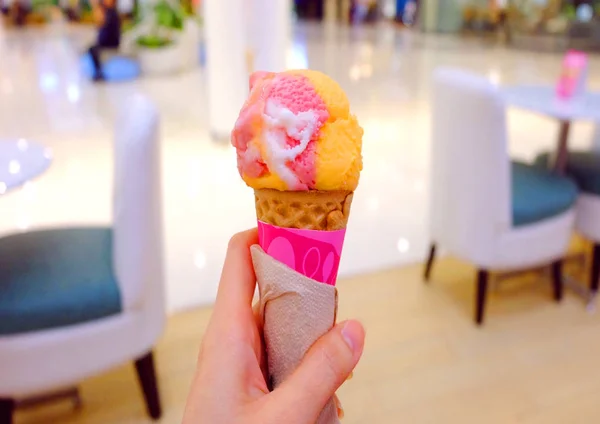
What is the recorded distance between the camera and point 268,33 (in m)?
4.98

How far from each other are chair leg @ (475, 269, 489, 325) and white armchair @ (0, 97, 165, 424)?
1.39m

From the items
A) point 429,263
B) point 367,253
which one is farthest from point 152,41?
point 429,263

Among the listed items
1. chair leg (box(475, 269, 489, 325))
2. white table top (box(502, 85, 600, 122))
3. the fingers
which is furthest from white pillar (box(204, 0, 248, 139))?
the fingers

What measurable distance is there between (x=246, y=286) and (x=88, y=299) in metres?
1.11

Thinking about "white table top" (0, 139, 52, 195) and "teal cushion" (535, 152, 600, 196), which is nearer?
"white table top" (0, 139, 52, 195)

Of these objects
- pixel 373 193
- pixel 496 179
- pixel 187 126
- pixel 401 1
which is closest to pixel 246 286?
pixel 496 179

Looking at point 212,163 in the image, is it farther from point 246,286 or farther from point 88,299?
point 246,286

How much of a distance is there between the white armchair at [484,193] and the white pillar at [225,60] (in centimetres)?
267

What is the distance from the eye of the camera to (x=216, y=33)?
5.01m

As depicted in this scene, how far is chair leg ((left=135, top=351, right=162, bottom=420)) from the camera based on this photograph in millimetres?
1978

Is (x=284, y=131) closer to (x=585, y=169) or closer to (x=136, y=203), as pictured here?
(x=136, y=203)

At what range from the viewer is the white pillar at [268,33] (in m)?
4.91

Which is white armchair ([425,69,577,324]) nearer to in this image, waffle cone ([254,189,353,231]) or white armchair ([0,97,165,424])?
white armchair ([0,97,165,424])

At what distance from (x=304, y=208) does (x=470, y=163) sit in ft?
5.87
